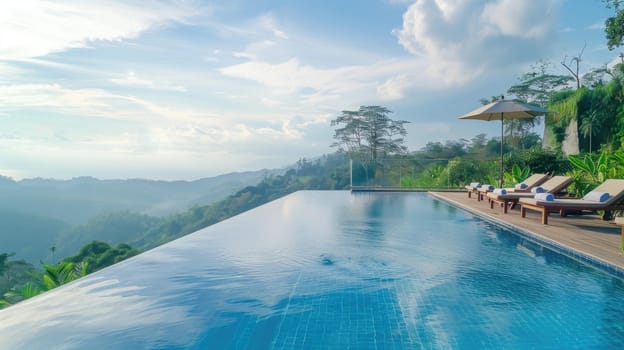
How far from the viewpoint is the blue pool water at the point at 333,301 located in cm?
315

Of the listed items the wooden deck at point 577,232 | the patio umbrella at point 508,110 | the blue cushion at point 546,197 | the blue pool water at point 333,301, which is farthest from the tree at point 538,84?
the blue pool water at point 333,301

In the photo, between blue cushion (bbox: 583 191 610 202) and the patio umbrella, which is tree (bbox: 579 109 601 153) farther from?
blue cushion (bbox: 583 191 610 202)

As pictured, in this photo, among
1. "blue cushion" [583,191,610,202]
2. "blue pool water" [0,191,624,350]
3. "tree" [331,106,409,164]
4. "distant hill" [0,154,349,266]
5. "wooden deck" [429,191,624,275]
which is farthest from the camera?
"tree" [331,106,409,164]

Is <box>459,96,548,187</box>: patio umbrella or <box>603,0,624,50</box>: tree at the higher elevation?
<box>603,0,624,50</box>: tree

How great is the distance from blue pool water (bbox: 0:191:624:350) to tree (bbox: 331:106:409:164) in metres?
38.3

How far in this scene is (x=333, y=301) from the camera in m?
3.92

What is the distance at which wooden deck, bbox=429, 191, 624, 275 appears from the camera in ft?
16.0

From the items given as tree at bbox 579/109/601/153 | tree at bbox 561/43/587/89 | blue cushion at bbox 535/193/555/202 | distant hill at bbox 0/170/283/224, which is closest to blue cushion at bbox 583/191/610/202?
blue cushion at bbox 535/193/555/202

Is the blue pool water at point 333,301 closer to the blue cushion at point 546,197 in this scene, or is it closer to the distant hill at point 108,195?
the blue cushion at point 546,197

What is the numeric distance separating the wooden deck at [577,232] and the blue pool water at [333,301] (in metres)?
0.22

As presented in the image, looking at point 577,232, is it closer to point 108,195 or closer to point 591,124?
point 591,124

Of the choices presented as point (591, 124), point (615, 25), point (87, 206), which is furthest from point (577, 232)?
point (87, 206)

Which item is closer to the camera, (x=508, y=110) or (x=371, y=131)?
(x=508, y=110)

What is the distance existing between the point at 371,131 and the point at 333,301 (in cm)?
4147
